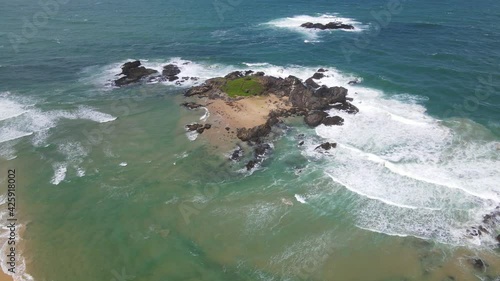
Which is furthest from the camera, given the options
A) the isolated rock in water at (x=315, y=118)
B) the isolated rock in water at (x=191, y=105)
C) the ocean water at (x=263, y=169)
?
the isolated rock in water at (x=191, y=105)

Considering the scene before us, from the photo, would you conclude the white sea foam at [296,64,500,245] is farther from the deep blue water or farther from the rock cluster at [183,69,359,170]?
the deep blue water

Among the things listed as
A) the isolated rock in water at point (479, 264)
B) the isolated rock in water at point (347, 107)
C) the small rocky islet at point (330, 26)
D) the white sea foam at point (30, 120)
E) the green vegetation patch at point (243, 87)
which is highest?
the small rocky islet at point (330, 26)

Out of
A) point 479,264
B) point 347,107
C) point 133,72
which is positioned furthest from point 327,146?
point 133,72

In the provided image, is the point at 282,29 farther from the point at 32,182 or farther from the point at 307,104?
the point at 32,182

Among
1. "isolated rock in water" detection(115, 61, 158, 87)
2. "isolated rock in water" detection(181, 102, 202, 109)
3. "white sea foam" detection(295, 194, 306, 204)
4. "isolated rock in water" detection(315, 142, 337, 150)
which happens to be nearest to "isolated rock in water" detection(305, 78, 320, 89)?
"isolated rock in water" detection(315, 142, 337, 150)

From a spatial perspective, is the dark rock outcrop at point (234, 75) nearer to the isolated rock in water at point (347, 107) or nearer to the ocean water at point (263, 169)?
the ocean water at point (263, 169)

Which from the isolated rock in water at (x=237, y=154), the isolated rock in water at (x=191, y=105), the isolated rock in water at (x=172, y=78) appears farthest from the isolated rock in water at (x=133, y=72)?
the isolated rock in water at (x=237, y=154)

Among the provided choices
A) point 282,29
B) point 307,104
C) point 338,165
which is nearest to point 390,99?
point 307,104
